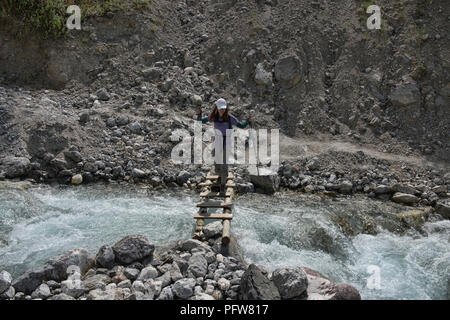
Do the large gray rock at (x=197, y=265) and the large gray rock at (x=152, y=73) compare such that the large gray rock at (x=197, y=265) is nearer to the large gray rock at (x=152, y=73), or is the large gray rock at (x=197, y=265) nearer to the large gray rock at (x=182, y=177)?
the large gray rock at (x=182, y=177)

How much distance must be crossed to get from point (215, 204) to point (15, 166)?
17.9ft

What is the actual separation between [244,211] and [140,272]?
3.81 metres

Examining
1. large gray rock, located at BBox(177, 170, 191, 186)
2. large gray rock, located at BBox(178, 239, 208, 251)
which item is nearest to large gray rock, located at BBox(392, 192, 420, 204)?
large gray rock, located at BBox(177, 170, 191, 186)

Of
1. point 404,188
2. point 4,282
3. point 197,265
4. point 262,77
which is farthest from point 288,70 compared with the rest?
point 4,282

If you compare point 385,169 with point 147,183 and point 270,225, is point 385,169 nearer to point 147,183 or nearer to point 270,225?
point 270,225

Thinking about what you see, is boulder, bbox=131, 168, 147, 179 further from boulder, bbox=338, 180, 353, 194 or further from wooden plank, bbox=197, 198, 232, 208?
boulder, bbox=338, 180, 353, 194

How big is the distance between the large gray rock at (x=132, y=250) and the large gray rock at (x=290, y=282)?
212cm

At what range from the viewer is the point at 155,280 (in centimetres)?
569

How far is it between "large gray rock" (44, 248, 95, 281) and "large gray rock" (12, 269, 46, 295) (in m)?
0.11

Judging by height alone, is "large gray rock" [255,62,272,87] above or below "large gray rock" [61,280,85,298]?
above

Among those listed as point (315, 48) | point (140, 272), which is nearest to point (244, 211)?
point (140, 272)

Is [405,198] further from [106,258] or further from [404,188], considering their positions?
[106,258]

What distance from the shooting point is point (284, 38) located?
14602 millimetres

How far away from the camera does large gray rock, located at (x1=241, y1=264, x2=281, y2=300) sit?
519 centimetres
